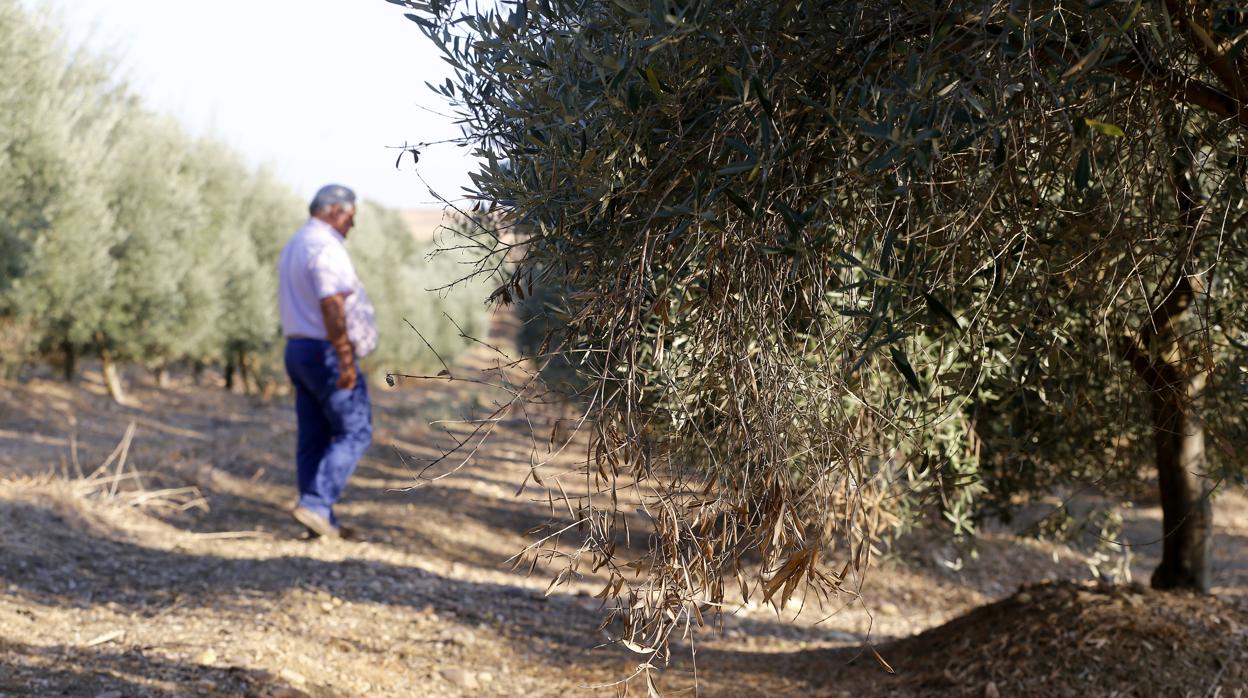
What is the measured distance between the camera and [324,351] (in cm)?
668

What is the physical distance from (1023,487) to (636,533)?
209 inches

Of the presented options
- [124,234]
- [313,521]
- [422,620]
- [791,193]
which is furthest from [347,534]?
[124,234]

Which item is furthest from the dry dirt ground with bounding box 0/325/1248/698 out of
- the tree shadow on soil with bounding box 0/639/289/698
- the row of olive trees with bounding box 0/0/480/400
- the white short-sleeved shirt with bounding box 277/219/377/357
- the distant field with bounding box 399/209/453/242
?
the distant field with bounding box 399/209/453/242

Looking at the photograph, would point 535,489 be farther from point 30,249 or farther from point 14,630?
point 30,249

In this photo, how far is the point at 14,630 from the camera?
14.3ft

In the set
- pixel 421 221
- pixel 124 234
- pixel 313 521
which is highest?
pixel 421 221

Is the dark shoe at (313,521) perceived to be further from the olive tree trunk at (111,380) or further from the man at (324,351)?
the olive tree trunk at (111,380)

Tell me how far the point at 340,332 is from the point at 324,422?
29.6 inches

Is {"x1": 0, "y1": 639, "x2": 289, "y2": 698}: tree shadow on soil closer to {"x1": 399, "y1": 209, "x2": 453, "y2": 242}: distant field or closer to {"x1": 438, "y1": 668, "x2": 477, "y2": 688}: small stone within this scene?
{"x1": 438, "y1": 668, "x2": 477, "y2": 688}: small stone

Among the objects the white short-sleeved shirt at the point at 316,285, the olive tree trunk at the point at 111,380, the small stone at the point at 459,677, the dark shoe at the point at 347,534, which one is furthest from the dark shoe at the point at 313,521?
the olive tree trunk at the point at 111,380

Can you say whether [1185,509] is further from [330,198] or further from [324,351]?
[330,198]

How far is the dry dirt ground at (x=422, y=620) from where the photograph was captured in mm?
4234

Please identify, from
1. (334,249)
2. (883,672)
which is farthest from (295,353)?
(883,672)

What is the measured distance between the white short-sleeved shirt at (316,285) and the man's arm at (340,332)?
6cm
